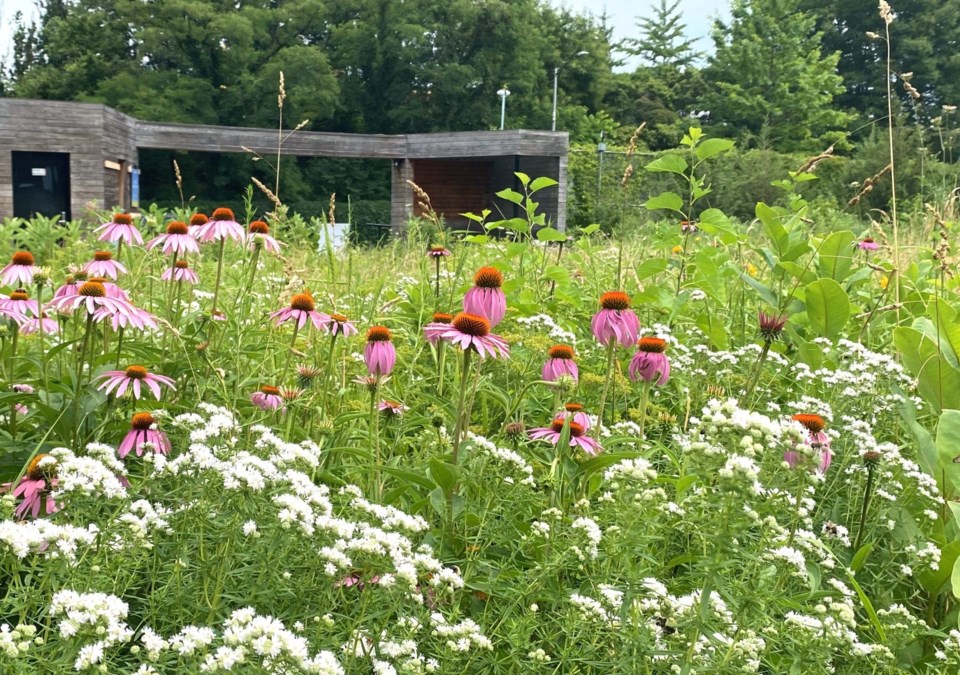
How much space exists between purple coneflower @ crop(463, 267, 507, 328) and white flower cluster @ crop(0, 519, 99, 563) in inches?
39.7

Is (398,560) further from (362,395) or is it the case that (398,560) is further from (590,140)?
(590,140)

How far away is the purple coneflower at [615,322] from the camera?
6.49 feet

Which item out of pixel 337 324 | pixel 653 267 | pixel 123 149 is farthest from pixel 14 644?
pixel 123 149

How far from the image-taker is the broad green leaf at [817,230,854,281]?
2.97 meters

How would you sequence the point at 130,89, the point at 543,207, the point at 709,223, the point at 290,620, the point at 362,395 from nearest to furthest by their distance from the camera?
the point at 290,620
the point at 362,395
the point at 709,223
the point at 543,207
the point at 130,89

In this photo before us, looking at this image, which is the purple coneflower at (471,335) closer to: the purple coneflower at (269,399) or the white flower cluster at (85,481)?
the purple coneflower at (269,399)

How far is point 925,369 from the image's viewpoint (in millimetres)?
2197

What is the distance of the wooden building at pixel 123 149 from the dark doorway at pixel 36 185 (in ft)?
0.06

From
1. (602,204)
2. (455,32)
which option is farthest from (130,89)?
(602,204)

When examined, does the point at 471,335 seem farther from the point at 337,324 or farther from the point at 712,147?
the point at 712,147

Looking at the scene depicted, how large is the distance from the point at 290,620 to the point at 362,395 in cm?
136

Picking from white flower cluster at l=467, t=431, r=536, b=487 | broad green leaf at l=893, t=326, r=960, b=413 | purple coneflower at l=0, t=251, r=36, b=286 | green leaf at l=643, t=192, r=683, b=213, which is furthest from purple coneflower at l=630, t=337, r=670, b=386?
purple coneflower at l=0, t=251, r=36, b=286

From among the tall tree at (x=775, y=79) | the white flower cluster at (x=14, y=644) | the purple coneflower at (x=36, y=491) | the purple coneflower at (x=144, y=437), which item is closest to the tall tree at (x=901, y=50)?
the tall tree at (x=775, y=79)

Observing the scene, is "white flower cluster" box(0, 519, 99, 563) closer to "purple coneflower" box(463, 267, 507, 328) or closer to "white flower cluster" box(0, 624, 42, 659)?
"white flower cluster" box(0, 624, 42, 659)
